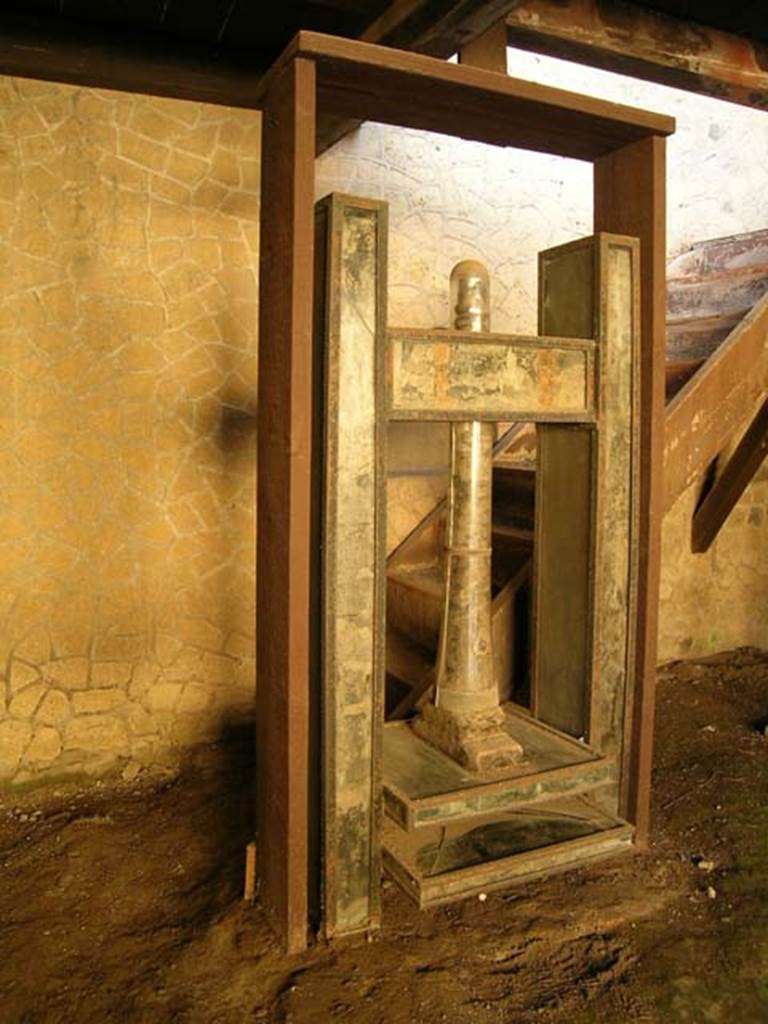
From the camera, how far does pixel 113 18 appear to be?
3.06 m

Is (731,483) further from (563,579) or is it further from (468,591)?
(468,591)

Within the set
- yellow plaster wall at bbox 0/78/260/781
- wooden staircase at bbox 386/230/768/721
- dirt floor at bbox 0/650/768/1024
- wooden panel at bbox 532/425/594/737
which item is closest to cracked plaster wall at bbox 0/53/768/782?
yellow plaster wall at bbox 0/78/260/781

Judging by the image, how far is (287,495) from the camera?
232 centimetres

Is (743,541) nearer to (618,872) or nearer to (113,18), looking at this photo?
(618,872)

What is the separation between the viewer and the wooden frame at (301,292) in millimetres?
2268

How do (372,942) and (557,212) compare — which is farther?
(557,212)

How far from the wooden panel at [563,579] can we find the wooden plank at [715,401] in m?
0.65

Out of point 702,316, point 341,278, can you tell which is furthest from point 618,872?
point 702,316

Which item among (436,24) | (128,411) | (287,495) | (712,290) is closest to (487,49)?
(436,24)

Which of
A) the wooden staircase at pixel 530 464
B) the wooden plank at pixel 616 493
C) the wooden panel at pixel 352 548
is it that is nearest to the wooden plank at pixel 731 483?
the wooden staircase at pixel 530 464

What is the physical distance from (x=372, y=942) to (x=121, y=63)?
329 cm

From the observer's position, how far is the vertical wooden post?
2.87 meters

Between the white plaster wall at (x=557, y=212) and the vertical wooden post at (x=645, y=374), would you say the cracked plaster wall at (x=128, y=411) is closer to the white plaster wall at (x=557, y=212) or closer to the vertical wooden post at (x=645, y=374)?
the white plaster wall at (x=557, y=212)

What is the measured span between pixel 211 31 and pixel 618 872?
11.5 ft
